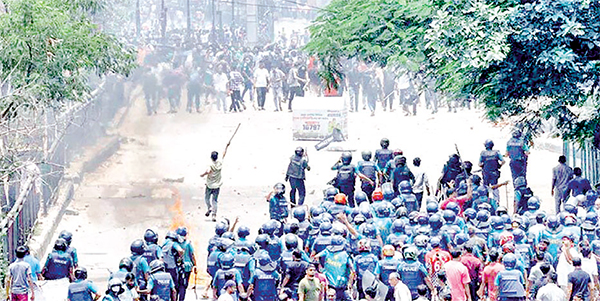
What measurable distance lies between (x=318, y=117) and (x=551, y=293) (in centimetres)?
1543

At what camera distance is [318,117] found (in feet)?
98.6

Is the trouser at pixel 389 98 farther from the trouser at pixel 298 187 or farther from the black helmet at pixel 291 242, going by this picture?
the black helmet at pixel 291 242

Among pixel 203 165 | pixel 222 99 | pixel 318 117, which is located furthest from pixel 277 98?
pixel 203 165

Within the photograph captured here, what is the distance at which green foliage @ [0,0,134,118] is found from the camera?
18000mm

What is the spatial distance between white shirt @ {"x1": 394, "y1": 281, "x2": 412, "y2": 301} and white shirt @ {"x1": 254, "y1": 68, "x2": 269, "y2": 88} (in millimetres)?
20076

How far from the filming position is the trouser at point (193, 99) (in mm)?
35812

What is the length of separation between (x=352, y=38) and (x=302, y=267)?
7744mm

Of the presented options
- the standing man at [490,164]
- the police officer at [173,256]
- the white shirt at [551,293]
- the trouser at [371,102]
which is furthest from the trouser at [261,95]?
the white shirt at [551,293]

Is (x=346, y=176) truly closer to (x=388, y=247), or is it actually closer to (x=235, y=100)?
(x=388, y=247)

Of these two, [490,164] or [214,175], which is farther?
[214,175]

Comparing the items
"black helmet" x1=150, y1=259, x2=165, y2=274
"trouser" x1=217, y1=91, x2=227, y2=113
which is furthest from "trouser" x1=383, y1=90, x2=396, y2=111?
"black helmet" x1=150, y1=259, x2=165, y2=274

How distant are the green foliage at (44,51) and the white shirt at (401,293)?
5.78 meters

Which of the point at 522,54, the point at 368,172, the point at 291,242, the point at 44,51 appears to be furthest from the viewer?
the point at 368,172

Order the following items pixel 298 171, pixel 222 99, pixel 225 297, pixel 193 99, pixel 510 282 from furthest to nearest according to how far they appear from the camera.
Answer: pixel 193 99 → pixel 222 99 → pixel 298 171 → pixel 510 282 → pixel 225 297
